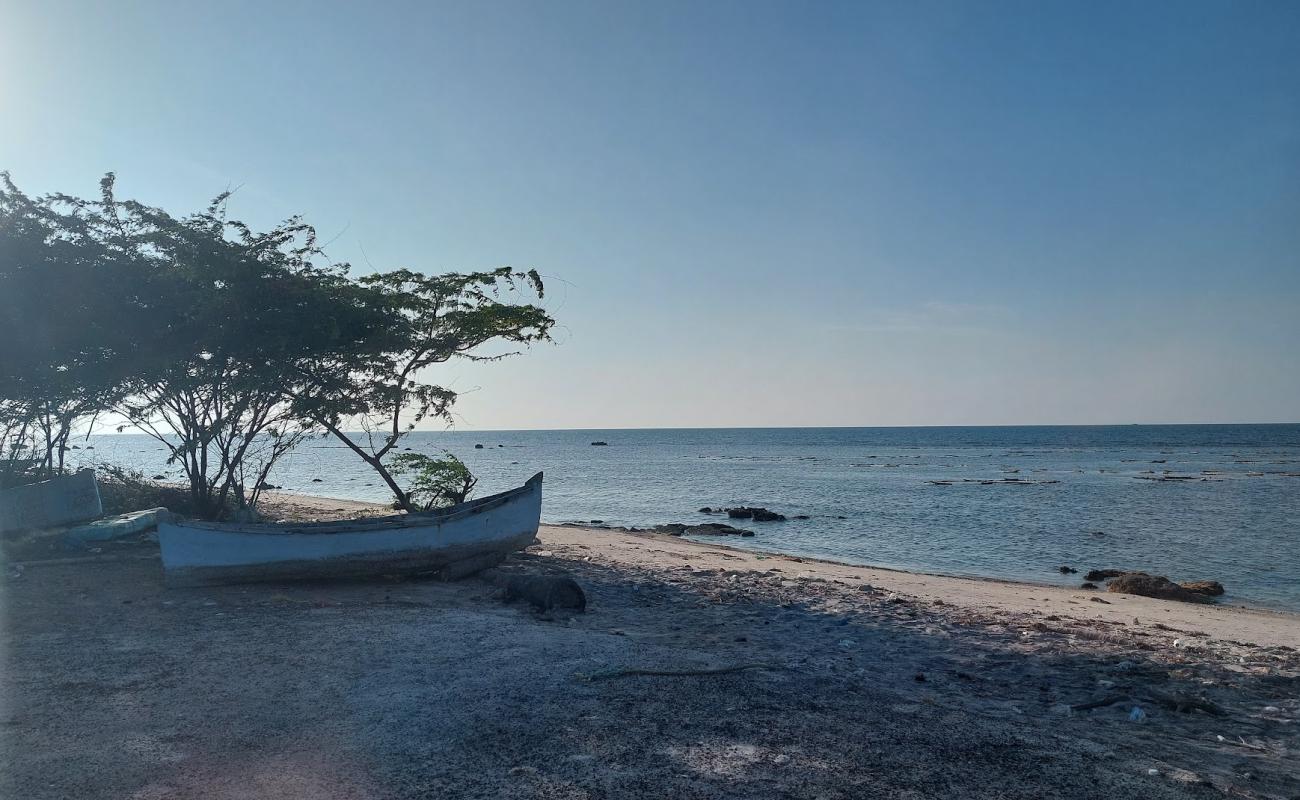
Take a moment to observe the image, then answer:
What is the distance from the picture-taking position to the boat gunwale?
1059 centimetres

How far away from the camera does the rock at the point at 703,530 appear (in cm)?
2567

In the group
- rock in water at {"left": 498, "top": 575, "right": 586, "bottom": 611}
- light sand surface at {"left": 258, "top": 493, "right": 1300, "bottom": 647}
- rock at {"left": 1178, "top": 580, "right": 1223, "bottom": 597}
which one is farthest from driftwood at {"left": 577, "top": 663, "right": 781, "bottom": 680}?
rock at {"left": 1178, "top": 580, "right": 1223, "bottom": 597}

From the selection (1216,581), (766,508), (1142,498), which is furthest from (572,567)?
(1142,498)

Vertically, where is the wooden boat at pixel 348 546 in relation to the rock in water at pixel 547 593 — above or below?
above

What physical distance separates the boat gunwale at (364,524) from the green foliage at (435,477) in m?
2.21

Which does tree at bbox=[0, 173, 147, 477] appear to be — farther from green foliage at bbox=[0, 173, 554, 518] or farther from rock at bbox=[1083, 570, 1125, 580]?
rock at bbox=[1083, 570, 1125, 580]

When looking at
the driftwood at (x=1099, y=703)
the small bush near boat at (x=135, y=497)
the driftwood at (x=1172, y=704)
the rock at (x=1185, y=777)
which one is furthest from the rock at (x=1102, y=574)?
the small bush near boat at (x=135, y=497)

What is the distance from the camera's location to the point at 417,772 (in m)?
5.08

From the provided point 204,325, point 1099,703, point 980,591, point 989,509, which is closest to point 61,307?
point 204,325

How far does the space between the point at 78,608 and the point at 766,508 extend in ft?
89.0

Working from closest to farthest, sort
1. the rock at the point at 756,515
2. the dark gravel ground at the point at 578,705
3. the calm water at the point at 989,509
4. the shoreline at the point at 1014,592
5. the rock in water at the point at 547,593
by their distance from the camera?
the dark gravel ground at the point at 578,705, the rock in water at the point at 547,593, the shoreline at the point at 1014,592, the calm water at the point at 989,509, the rock at the point at 756,515

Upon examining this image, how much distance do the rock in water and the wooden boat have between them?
1773 millimetres

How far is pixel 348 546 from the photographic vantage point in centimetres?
1130

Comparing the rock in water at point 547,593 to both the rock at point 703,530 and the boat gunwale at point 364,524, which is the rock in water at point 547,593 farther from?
the rock at point 703,530
